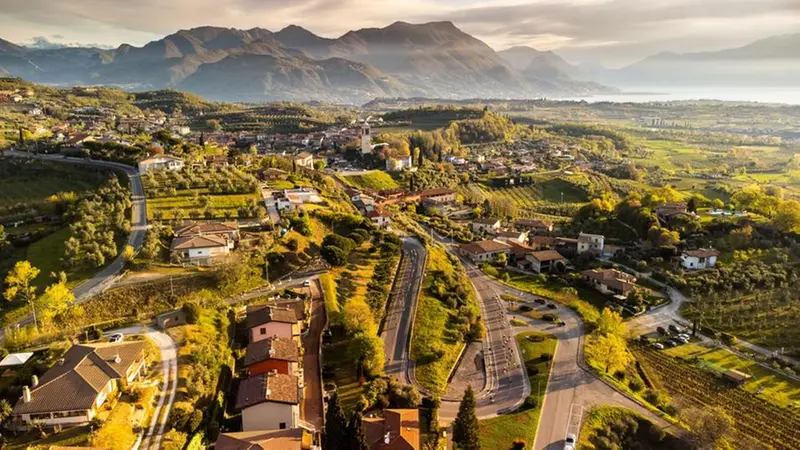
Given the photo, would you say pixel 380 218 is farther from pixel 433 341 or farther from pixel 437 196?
pixel 433 341

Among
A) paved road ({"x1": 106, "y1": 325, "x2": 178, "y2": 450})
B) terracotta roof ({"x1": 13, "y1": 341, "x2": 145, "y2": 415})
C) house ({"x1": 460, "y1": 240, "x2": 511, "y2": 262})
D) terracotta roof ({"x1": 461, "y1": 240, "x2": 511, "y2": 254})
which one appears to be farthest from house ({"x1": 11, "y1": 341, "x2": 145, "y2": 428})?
terracotta roof ({"x1": 461, "y1": 240, "x2": 511, "y2": 254})

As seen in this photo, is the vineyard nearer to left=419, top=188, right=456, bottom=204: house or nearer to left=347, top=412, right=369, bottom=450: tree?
left=347, top=412, right=369, bottom=450: tree

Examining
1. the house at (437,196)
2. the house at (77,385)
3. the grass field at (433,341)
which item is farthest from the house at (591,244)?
the house at (77,385)

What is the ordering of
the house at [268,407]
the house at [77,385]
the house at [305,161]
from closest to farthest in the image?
the house at [77,385], the house at [268,407], the house at [305,161]

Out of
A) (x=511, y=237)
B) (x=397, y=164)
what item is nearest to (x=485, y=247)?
(x=511, y=237)

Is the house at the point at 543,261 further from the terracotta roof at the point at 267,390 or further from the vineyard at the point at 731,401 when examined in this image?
the terracotta roof at the point at 267,390

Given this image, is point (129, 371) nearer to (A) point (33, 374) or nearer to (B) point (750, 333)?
(A) point (33, 374)
